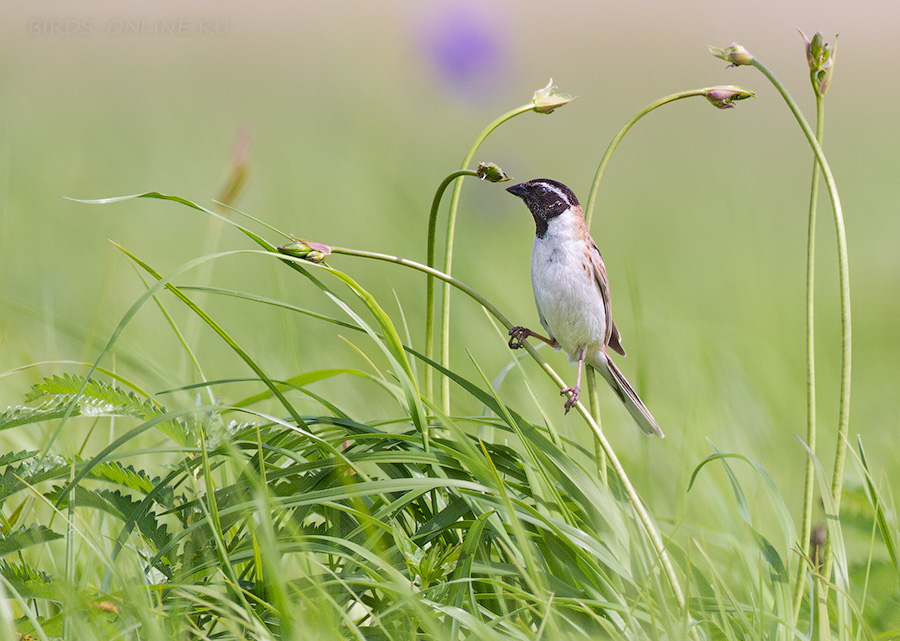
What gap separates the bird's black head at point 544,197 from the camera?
2629 millimetres

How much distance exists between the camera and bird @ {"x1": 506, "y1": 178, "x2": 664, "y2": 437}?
2.61 meters

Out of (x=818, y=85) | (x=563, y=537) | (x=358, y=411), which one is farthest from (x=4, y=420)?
(x=358, y=411)

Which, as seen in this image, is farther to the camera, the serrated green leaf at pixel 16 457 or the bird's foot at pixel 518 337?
the bird's foot at pixel 518 337

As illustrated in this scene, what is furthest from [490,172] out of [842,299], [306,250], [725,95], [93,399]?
[93,399]

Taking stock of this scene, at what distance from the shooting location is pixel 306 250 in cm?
196

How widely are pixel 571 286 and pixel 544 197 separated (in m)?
0.28

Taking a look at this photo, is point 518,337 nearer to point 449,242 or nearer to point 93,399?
point 449,242

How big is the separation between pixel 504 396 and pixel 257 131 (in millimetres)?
9147

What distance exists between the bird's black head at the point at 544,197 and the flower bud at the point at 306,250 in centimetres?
81

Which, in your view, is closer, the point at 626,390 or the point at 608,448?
the point at 608,448

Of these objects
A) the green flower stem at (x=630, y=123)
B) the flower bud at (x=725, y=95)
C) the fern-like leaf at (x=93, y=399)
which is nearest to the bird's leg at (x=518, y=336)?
the green flower stem at (x=630, y=123)

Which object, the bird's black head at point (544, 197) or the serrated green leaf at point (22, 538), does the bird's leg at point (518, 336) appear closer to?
the bird's black head at point (544, 197)

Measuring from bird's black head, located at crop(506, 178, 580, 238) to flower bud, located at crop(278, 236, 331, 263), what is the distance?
812 millimetres

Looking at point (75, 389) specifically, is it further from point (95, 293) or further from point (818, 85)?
point (95, 293)
